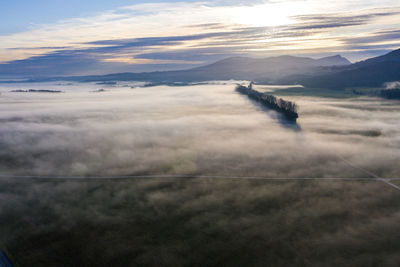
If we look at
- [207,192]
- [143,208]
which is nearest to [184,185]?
[207,192]

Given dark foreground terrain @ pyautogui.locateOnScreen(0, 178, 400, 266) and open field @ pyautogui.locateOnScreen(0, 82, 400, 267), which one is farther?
open field @ pyautogui.locateOnScreen(0, 82, 400, 267)

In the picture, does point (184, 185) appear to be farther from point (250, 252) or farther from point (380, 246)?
point (380, 246)

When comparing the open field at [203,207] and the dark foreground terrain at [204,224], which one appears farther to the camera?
the open field at [203,207]

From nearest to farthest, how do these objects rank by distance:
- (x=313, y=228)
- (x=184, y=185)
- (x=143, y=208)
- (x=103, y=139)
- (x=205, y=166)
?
(x=313, y=228)
(x=143, y=208)
(x=184, y=185)
(x=205, y=166)
(x=103, y=139)

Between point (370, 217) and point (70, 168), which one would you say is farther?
point (70, 168)

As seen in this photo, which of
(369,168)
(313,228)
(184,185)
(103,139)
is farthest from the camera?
(103,139)

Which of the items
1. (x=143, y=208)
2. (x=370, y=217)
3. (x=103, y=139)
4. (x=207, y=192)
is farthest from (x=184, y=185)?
(x=103, y=139)

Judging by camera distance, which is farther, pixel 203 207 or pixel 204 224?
pixel 203 207
